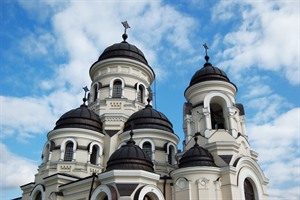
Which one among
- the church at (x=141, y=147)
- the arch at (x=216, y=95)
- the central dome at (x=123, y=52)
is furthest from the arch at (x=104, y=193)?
the central dome at (x=123, y=52)

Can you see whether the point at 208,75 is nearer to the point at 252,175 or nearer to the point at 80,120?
the point at 252,175

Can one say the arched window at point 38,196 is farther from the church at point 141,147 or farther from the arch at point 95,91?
the arch at point 95,91

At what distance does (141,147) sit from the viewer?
21.6 meters

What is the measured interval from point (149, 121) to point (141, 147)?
1.87 m

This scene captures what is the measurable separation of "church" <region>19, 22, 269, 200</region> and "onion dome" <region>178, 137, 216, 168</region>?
2.0 inches

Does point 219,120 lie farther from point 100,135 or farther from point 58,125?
point 58,125

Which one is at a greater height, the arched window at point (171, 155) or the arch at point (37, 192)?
the arched window at point (171, 155)

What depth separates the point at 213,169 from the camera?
1738 cm

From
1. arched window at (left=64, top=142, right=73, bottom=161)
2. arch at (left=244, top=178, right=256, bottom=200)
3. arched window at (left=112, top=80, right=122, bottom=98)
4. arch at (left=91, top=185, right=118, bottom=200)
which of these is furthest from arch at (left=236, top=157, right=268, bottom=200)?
arched window at (left=112, top=80, right=122, bottom=98)

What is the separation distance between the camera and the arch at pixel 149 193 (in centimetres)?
1630

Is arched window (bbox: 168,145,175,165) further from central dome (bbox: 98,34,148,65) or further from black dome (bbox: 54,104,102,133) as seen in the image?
central dome (bbox: 98,34,148,65)

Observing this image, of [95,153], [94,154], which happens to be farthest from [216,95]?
[94,154]

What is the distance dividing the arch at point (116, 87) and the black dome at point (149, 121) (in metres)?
2.94

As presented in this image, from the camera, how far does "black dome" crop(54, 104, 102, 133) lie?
22250mm
